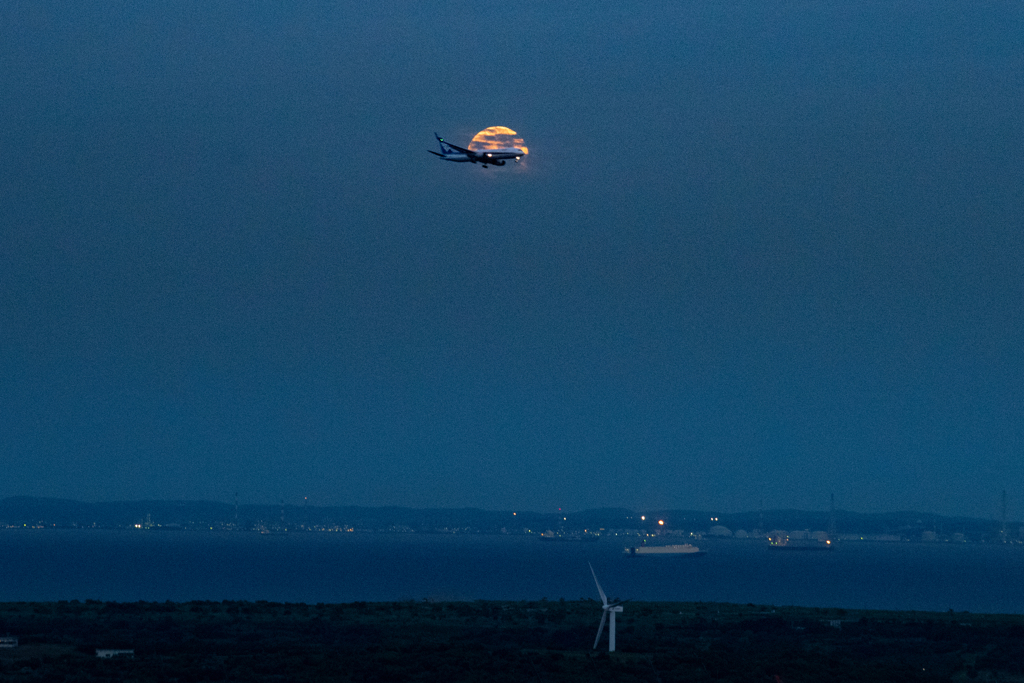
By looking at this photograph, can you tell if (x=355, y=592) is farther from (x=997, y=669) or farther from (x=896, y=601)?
(x=997, y=669)

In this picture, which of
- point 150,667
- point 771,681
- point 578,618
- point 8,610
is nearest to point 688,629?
point 578,618

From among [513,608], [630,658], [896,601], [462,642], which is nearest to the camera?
[630,658]

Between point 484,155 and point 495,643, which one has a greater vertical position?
point 484,155

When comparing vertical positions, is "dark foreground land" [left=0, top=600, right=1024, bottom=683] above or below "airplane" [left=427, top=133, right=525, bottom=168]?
below

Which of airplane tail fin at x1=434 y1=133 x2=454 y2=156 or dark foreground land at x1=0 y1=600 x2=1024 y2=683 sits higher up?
airplane tail fin at x1=434 y1=133 x2=454 y2=156

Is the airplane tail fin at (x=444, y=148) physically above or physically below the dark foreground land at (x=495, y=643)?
above

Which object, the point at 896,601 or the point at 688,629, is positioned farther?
the point at 896,601

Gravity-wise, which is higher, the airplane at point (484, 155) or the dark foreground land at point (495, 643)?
the airplane at point (484, 155)

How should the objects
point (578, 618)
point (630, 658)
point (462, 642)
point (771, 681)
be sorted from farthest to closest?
point (578, 618), point (462, 642), point (630, 658), point (771, 681)
